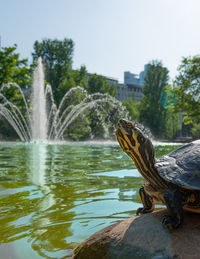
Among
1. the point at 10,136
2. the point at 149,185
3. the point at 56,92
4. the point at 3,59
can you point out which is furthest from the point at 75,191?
the point at 56,92

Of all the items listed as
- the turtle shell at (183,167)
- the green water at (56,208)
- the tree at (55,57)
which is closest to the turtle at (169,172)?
the turtle shell at (183,167)

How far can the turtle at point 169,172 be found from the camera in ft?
5.39

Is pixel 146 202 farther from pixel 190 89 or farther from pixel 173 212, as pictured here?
pixel 190 89

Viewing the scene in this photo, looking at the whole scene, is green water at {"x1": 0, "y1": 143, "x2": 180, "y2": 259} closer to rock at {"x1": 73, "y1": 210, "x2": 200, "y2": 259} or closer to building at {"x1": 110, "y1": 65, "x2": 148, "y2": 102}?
rock at {"x1": 73, "y1": 210, "x2": 200, "y2": 259}

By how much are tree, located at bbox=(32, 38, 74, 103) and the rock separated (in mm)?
37582

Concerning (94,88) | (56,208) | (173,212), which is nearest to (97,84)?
(94,88)

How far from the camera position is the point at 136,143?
1.83m

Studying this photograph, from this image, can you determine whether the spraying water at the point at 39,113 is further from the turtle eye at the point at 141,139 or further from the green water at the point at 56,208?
the turtle eye at the point at 141,139

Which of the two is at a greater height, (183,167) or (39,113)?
(39,113)

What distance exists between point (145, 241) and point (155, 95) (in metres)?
45.9

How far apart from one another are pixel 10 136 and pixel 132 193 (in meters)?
28.9

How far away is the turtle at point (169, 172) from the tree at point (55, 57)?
123ft

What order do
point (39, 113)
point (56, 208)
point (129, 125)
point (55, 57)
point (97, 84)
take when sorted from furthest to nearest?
point (97, 84), point (55, 57), point (39, 113), point (56, 208), point (129, 125)

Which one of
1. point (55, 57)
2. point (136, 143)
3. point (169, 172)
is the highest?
point (55, 57)
